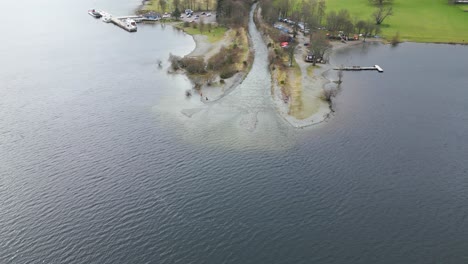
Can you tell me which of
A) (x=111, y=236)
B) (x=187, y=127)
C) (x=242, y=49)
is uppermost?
(x=242, y=49)

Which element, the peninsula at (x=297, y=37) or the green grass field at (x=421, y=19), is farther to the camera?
the green grass field at (x=421, y=19)

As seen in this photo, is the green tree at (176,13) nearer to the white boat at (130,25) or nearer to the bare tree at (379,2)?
the white boat at (130,25)

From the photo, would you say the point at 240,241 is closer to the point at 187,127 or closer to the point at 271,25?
the point at 187,127

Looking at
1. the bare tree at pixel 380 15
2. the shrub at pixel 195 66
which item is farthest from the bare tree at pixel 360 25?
the shrub at pixel 195 66

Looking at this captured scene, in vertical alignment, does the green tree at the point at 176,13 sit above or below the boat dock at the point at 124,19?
above

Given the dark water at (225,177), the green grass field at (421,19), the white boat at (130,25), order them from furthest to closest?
the white boat at (130,25), the green grass field at (421,19), the dark water at (225,177)

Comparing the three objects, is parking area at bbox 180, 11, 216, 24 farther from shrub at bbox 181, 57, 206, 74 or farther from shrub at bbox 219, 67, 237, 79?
shrub at bbox 219, 67, 237, 79

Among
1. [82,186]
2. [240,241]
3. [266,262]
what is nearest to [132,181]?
[82,186]
